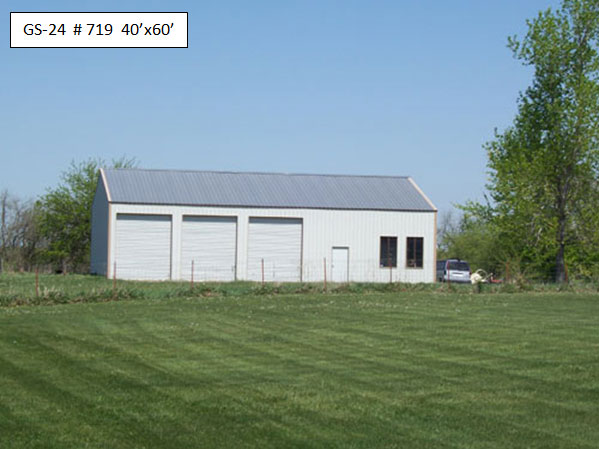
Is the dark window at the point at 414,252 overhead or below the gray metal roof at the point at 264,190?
below

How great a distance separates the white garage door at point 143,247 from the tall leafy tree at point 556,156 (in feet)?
59.9

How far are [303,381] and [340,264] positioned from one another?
123 ft

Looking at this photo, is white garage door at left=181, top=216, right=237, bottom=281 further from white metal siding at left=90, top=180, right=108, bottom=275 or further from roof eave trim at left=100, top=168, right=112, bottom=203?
white metal siding at left=90, top=180, right=108, bottom=275

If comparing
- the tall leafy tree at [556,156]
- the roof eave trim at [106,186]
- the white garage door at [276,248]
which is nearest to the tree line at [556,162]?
the tall leafy tree at [556,156]

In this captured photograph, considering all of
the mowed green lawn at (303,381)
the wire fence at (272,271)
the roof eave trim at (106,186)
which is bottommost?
the mowed green lawn at (303,381)

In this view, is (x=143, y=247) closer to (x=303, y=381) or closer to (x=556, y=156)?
(x=556, y=156)

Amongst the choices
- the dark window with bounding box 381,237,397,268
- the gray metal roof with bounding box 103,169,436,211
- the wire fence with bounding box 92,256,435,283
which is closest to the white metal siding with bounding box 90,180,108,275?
the wire fence with bounding box 92,256,435,283

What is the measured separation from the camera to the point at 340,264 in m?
51.2

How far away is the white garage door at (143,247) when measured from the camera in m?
48.5

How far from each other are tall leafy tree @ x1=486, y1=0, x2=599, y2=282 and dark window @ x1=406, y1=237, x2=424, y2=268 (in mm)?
5753

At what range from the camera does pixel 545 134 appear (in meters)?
47.6

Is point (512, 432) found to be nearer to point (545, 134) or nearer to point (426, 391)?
point (426, 391)

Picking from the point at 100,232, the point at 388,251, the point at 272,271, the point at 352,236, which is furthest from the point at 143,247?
the point at 388,251

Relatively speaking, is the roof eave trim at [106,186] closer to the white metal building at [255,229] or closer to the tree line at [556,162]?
the white metal building at [255,229]
